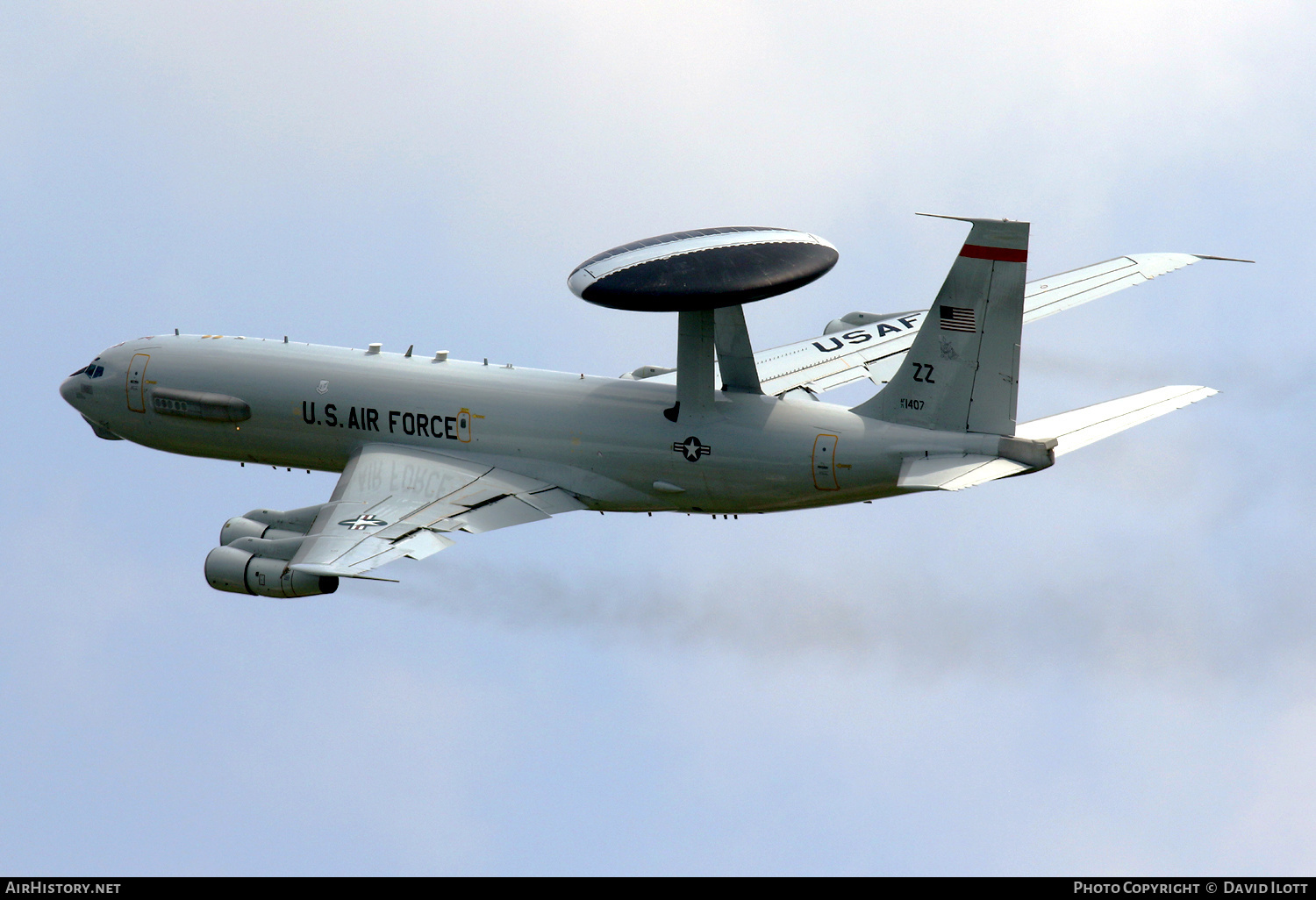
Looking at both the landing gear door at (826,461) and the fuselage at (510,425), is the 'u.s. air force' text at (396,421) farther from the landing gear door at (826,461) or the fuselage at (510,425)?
the landing gear door at (826,461)

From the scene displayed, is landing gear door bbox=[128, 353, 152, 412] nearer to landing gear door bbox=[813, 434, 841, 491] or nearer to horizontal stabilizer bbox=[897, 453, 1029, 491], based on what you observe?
Answer: landing gear door bbox=[813, 434, 841, 491]

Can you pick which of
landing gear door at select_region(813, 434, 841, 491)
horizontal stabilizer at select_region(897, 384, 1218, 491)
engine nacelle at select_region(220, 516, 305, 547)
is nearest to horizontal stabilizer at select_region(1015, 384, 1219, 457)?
horizontal stabilizer at select_region(897, 384, 1218, 491)

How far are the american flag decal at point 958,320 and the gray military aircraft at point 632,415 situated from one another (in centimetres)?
4

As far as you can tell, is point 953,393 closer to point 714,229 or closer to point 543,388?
point 714,229

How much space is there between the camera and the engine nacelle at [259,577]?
38250mm

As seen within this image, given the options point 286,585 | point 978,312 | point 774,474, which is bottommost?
point 286,585

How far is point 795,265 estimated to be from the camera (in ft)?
127

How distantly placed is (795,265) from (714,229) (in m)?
2.49

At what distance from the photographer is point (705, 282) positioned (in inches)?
1484

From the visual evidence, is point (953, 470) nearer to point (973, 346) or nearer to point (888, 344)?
point (973, 346)

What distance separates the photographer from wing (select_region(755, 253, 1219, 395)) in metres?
45.5

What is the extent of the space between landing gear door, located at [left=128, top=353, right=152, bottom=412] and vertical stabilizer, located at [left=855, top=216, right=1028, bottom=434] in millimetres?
19277

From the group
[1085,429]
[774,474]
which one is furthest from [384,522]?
[1085,429]

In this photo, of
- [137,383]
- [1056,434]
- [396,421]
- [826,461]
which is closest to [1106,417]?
[1056,434]
